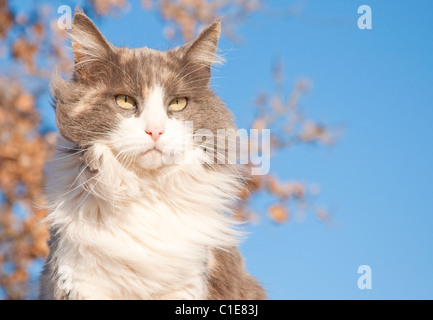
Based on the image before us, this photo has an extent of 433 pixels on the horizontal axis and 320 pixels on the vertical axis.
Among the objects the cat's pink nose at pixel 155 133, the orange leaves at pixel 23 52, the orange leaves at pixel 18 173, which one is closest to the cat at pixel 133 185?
the cat's pink nose at pixel 155 133

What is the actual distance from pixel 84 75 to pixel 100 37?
24 cm

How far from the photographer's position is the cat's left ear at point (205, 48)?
2834 mm

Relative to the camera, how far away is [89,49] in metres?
2.69

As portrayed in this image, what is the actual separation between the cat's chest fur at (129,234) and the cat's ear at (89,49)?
0.50 metres

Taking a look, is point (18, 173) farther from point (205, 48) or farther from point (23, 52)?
point (205, 48)

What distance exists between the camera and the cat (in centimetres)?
245

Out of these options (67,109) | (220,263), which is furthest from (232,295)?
(67,109)

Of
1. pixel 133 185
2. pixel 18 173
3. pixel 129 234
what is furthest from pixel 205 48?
pixel 18 173

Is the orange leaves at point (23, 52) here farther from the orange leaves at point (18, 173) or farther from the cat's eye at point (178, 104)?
the cat's eye at point (178, 104)

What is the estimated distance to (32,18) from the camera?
6422mm

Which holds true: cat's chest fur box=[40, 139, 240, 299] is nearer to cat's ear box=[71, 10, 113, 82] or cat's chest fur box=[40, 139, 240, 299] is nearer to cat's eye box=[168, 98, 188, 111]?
cat's eye box=[168, 98, 188, 111]

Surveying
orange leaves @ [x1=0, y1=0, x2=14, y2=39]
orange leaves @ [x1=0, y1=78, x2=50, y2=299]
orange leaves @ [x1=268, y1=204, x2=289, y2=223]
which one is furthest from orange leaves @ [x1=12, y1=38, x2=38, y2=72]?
orange leaves @ [x1=268, y1=204, x2=289, y2=223]

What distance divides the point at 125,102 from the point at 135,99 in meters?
0.06
